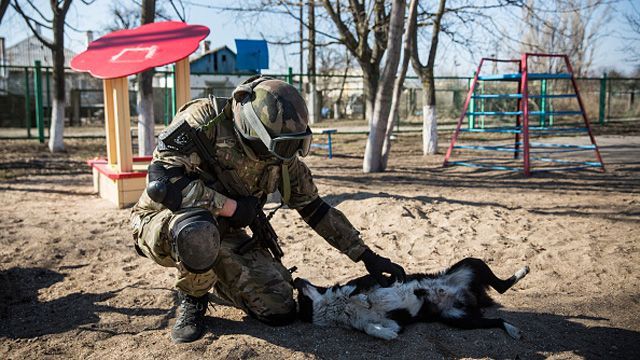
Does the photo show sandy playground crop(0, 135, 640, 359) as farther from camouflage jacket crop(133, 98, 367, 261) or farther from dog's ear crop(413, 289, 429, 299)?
camouflage jacket crop(133, 98, 367, 261)

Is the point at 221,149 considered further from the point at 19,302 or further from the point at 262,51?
the point at 262,51

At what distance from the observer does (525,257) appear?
3.90 metres

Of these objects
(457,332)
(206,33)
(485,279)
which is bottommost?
(457,332)

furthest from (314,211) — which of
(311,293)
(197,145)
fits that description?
(197,145)

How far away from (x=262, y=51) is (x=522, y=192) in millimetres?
3869

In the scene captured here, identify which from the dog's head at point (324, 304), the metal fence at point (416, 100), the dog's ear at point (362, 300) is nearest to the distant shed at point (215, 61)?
the metal fence at point (416, 100)

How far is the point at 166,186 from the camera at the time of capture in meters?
2.38

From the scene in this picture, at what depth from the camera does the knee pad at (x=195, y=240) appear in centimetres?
234

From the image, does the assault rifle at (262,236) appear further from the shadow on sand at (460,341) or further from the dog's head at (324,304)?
the shadow on sand at (460,341)

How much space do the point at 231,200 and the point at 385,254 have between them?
1908 millimetres

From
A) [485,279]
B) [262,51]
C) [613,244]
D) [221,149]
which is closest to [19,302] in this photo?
[221,149]

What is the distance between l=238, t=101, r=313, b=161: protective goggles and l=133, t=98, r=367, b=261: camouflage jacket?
18 cm

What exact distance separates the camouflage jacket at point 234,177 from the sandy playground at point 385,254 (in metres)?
0.56

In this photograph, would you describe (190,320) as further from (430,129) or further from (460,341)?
(430,129)
